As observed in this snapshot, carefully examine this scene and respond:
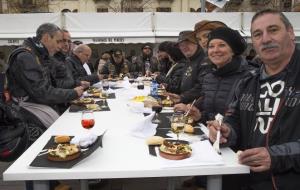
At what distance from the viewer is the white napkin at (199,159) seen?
2083mm

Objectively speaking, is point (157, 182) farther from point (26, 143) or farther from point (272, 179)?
point (272, 179)

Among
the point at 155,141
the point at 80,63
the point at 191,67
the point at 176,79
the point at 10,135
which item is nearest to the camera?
the point at 155,141

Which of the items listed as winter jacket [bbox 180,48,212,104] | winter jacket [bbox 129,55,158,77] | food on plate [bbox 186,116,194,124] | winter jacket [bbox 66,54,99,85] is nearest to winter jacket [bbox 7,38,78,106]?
winter jacket [bbox 180,48,212,104]

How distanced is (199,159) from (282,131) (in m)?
0.53

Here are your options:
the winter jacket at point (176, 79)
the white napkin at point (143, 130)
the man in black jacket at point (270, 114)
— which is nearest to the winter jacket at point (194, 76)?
the winter jacket at point (176, 79)

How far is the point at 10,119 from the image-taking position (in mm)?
2965

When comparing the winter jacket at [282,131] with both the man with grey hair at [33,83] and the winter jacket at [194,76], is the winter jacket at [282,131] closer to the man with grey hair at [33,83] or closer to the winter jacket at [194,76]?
the winter jacket at [194,76]

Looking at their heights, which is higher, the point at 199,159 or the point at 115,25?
Result: the point at 115,25

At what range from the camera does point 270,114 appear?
220 centimetres

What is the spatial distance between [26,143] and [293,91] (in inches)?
87.6

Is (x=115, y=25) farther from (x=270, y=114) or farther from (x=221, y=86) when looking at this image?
(x=270, y=114)

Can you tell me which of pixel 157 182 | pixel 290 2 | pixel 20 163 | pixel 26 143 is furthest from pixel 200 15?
pixel 290 2

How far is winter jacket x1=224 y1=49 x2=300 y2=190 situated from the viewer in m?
2.00

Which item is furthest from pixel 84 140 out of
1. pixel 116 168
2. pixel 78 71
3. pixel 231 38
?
pixel 78 71
